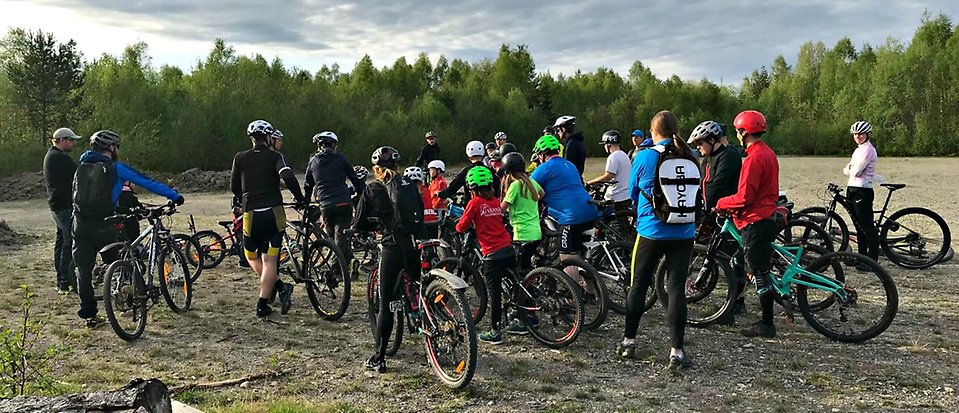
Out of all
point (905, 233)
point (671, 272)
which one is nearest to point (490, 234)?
point (671, 272)

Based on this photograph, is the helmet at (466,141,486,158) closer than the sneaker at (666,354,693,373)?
No

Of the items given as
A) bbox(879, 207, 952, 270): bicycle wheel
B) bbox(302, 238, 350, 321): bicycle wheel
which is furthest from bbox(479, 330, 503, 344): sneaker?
bbox(879, 207, 952, 270): bicycle wheel

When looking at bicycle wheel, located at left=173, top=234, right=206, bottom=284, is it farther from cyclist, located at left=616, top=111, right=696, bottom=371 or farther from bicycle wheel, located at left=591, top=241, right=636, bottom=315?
cyclist, located at left=616, top=111, right=696, bottom=371

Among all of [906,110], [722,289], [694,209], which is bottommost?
[722,289]

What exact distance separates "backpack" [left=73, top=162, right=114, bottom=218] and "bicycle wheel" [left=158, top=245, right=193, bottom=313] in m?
0.67

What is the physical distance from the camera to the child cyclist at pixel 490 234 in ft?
18.1

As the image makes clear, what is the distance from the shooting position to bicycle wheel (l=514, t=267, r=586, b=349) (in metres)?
5.38

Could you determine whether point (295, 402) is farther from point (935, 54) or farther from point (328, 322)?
point (935, 54)

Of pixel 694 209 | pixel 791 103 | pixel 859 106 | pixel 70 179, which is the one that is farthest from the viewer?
pixel 791 103

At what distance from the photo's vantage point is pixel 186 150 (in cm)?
3434

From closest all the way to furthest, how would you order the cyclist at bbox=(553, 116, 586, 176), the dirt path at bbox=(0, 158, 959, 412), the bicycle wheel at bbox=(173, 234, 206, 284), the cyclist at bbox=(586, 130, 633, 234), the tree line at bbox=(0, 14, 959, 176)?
the dirt path at bbox=(0, 158, 959, 412) < the cyclist at bbox=(586, 130, 633, 234) < the cyclist at bbox=(553, 116, 586, 176) < the bicycle wheel at bbox=(173, 234, 206, 284) < the tree line at bbox=(0, 14, 959, 176)

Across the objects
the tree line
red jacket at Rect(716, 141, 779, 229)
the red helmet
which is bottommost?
red jacket at Rect(716, 141, 779, 229)

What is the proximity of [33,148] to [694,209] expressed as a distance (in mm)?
30989

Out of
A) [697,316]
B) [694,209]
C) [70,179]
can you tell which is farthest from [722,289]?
[70,179]
